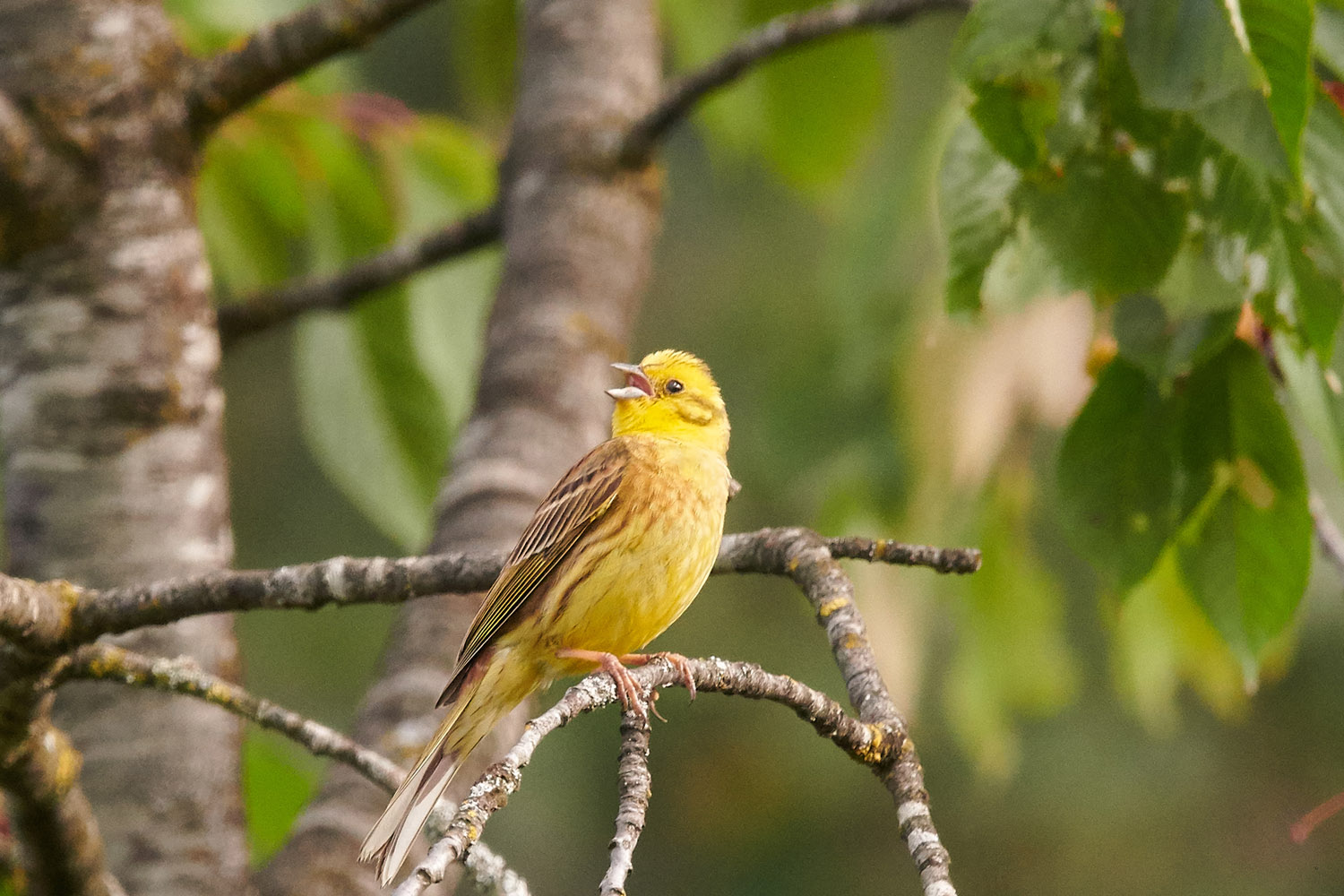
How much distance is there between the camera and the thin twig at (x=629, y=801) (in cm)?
138

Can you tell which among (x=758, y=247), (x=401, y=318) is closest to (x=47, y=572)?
(x=401, y=318)

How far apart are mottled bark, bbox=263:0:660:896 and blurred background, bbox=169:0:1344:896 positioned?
450 mm

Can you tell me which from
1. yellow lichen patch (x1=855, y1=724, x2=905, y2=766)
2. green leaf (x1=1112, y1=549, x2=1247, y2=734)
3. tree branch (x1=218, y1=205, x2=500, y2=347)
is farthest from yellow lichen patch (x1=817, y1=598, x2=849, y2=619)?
tree branch (x1=218, y1=205, x2=500, y2=347)

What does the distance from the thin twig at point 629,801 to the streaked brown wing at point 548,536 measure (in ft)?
2.42

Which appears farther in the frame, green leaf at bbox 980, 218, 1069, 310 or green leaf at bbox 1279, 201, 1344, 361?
green leaf at bbox 980, 218, 1069, 310

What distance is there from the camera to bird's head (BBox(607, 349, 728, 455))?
3.14 metres

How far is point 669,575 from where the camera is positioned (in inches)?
104

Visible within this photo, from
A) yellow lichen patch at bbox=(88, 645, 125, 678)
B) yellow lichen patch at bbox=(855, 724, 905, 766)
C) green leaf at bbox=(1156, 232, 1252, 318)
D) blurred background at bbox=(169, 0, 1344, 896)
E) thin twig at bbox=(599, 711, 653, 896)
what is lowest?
blurred background at bbox=(169, 0, 1344, 896)

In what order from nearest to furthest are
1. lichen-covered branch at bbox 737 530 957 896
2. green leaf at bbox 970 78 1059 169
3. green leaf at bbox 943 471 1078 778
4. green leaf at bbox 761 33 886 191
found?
lichen-covered branch at bbox 737 530 957 896
green leaf at bbox 970 78 1059 169
green leaf at bbox 943 471 1078 778
green leaf at bbox 761 33 886 191

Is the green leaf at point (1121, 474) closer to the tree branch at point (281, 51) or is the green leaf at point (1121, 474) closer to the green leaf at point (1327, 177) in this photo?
the green leaf at point (1327, 177)

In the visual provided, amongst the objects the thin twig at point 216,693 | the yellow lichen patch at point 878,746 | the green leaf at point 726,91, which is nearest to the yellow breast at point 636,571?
the thin twig at point 216,693

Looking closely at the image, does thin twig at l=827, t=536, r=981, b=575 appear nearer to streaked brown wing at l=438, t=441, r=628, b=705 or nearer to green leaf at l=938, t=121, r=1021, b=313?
green leaf at l=938, t=121, r=1021, b=313

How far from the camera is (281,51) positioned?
3.25 meters

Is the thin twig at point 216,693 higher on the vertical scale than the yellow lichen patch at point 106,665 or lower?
lower
